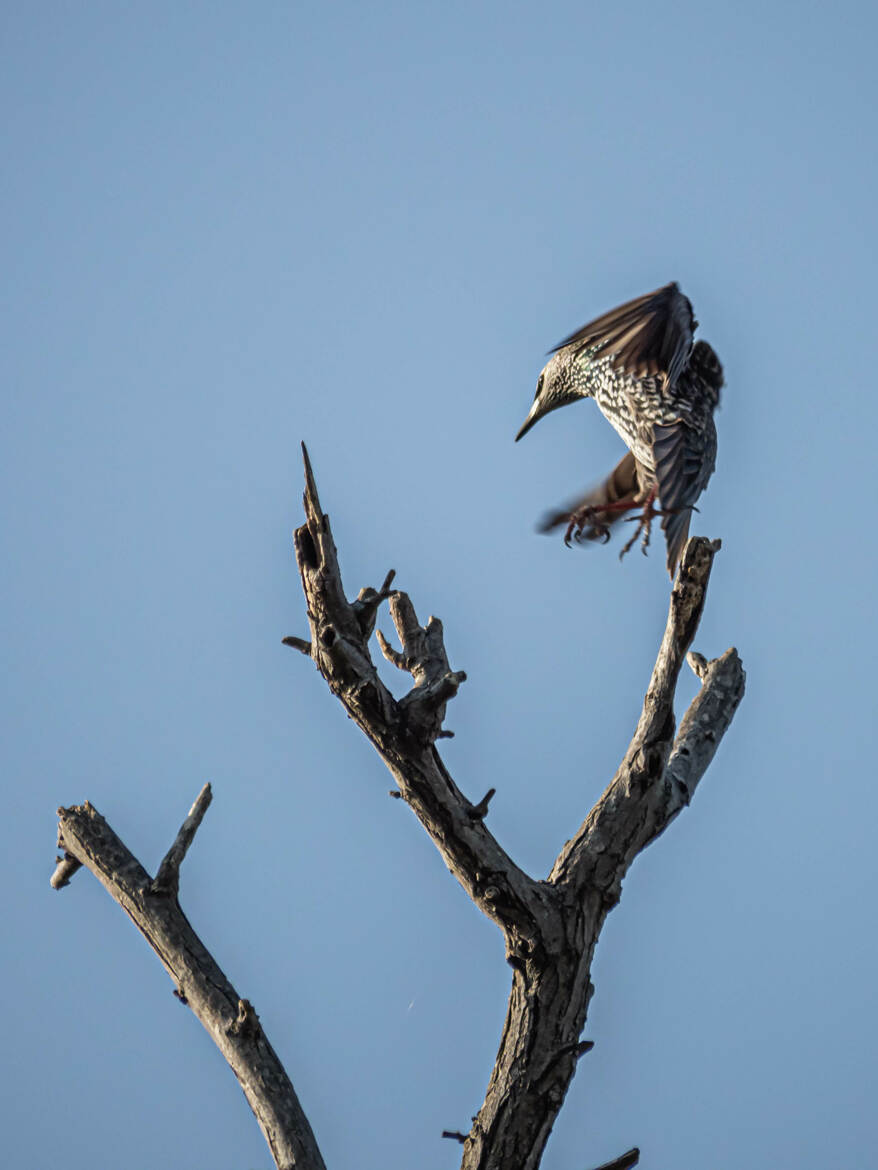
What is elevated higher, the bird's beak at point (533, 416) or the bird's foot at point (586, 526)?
the bird's beak at point (533, 416)

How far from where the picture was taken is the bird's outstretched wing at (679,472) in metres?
5.00

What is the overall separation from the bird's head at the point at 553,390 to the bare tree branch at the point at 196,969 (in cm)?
311

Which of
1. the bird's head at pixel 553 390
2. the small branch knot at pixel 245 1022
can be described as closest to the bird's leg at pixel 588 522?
the bird's head at pixel 553 390

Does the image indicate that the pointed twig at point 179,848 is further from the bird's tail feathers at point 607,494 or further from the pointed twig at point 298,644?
the bird's tail feathers at point 607,494

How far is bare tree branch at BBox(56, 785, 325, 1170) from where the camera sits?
12.8 ft

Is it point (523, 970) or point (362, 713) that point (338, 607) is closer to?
point (362, 713)

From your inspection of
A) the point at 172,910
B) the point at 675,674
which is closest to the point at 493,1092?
the point at 172,910

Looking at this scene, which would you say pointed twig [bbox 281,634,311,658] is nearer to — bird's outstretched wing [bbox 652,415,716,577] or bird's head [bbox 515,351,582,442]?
bird's outstretched wing [bbox 652,415,716,577]

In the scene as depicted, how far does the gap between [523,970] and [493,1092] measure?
0.41 meters

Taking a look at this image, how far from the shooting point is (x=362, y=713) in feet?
12.6

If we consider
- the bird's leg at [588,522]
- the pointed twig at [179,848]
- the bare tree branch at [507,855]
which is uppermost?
the bird's leg at [588,522]

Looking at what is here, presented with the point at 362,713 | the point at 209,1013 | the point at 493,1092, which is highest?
the point at 362,713

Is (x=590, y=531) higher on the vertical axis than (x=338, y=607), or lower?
higher

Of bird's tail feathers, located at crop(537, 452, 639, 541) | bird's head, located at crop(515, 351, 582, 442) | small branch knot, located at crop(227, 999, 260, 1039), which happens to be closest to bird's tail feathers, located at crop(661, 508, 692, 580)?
bird's tail feathers, located at crop(537, 452, 639, 541)
